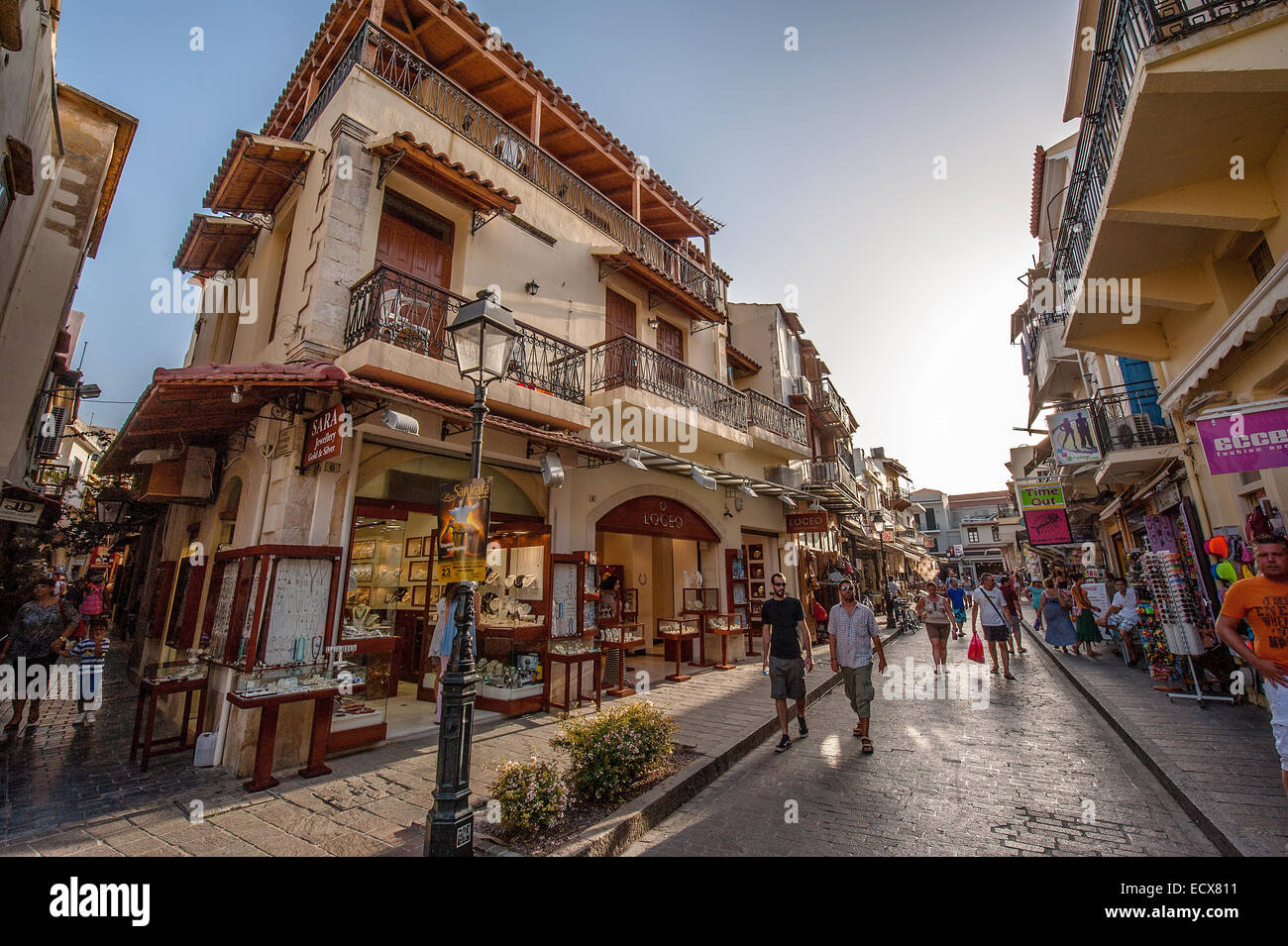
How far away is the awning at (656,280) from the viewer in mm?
10750

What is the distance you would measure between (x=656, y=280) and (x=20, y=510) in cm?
1351

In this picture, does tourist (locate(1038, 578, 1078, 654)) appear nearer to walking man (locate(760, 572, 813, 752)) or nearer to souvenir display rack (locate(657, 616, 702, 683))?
souvenir display rack (locate(657, 616, 702, 683))

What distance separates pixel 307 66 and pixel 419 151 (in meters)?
4.82

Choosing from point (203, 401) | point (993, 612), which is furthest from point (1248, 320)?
point (203, 401)

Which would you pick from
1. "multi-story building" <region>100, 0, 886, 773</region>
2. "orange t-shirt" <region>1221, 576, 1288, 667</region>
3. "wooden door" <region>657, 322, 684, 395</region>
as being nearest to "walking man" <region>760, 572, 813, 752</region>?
"multi-story building" <region>100, 0, 886, 773</region>

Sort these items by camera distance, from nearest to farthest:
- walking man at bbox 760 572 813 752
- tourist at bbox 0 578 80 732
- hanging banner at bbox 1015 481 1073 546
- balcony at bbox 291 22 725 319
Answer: walking man at bbox 760 572 813 752 < tourist at bbox 0 578 80 732 < balcony at bbox 291 22 725 319 < hanging banner at bbox 1015 481 1073 546

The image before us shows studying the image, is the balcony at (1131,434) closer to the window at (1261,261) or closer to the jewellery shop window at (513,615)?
the window at (1261,261)

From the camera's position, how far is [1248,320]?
5137 millimetres

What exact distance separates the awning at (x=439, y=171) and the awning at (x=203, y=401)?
3.47m

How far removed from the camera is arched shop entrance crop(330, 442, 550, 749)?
255 inches

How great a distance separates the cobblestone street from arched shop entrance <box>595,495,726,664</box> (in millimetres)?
5195
